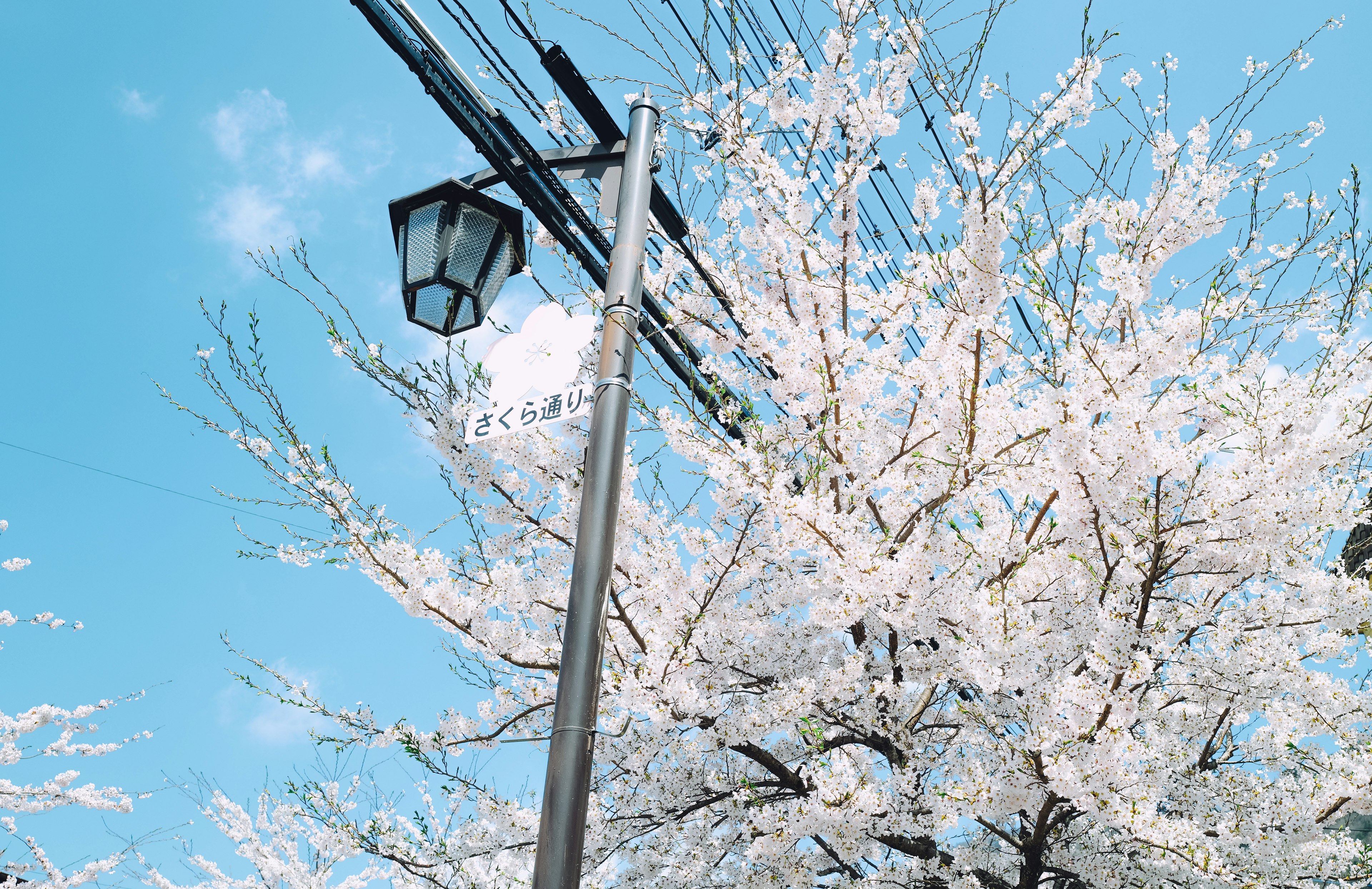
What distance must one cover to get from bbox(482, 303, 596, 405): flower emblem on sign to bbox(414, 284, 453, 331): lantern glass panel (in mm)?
302

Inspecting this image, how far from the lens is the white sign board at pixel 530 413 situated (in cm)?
279

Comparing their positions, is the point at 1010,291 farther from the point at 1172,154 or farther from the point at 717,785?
the point at 717,785

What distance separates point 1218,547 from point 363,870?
10.4 m

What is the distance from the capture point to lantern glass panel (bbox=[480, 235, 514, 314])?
3322 mm

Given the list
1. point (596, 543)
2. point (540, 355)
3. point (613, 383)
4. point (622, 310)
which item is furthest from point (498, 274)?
point (596, 543)

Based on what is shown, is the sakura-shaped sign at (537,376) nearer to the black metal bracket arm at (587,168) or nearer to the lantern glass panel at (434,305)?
the lantern glass panel at (434,305)

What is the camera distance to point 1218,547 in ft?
13.5

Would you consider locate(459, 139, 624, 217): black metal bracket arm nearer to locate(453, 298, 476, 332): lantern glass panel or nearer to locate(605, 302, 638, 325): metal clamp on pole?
locate(453, 298, 476, 332): lantern glass panel

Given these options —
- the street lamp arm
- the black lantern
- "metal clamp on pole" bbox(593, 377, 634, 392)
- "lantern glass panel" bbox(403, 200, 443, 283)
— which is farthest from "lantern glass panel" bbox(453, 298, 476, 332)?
"metal clamp on pole" bbox(593, 377, 634, 392)

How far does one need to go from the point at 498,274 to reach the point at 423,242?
1.06ft

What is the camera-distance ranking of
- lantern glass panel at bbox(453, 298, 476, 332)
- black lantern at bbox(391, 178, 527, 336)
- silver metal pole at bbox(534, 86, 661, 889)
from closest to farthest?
1. silver metal pole at bbox(534, 86, 661, 889)
2. black lantern at bbox(391, 178, 527, 336)
3. lantern glass panel at bbox(453, 298, 476, 332)

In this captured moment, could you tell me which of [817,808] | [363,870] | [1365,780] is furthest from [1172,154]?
[363,870]

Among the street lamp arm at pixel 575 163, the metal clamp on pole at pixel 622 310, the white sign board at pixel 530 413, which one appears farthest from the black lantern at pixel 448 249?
the metal clamp on pole at pixel 622 310

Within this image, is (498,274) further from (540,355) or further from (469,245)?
(540,355)
